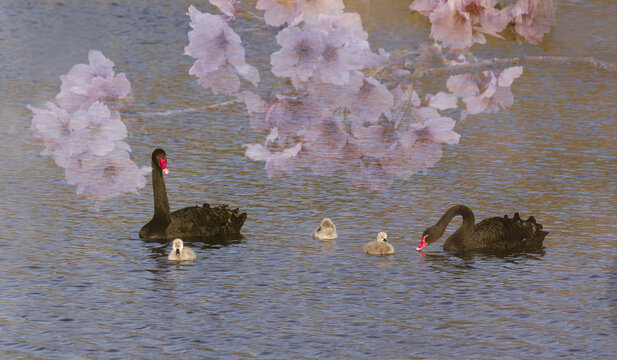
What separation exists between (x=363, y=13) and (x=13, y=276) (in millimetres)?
34445

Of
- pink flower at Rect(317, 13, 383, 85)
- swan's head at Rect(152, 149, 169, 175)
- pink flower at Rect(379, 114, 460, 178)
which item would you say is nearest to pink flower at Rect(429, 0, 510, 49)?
pink flower at Rect(317, 13, 383, 85)

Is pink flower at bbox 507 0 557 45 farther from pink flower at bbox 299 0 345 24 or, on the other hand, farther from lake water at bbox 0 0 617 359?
lake water at bbox 0 0 617 359

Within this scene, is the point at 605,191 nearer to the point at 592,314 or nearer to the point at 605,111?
the point at 592,314

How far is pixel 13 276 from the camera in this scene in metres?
15.6

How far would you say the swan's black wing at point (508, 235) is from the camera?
56.4 feet

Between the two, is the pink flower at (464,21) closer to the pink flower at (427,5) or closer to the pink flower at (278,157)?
the pink flower at (427,5)

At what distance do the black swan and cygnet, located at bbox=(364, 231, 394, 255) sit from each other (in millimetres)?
879

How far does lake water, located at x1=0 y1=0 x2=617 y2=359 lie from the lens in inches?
512

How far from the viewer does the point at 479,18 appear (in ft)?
22.3

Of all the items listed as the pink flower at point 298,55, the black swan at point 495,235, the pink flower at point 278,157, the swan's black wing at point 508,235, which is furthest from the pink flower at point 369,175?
the swan's black wing at point 508,235

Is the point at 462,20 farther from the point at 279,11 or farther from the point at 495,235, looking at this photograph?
the point at 495,235

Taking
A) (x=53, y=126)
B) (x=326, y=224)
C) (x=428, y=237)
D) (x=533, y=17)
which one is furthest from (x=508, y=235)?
(x=533, y=17)

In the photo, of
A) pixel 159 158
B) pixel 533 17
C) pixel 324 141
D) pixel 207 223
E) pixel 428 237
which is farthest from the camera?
pixel 159 158

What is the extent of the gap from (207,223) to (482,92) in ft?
33.8
